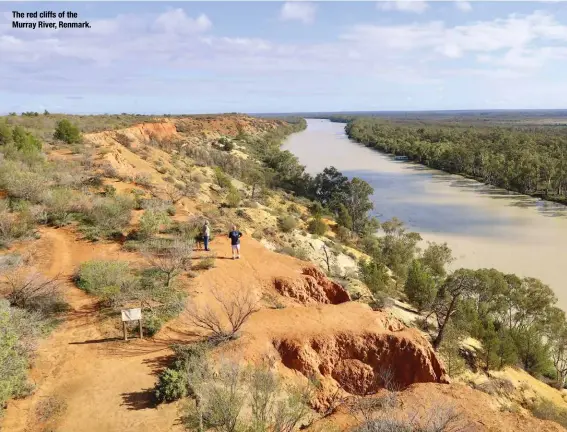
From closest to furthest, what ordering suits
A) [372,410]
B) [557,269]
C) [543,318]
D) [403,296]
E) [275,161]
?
[372,410]
[543,318]
[403,296]
[557,269]
[275,161]

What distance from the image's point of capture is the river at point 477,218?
35219 millimetres

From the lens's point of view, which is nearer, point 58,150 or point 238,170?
point 58,150

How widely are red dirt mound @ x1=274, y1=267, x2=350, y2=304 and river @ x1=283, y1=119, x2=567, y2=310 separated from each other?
18894mm

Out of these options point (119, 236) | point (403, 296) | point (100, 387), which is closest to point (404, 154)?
point (403, 296)

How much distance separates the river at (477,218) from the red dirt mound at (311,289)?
18894mm

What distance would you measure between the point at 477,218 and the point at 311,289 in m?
39.0

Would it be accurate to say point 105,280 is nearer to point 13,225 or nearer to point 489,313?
point 13,225

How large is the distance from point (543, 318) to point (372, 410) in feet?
52.7

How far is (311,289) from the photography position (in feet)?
54.3

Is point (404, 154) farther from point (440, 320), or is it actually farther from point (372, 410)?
point (372, 410)

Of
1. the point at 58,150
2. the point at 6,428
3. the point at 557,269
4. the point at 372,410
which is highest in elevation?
the point at 58,150

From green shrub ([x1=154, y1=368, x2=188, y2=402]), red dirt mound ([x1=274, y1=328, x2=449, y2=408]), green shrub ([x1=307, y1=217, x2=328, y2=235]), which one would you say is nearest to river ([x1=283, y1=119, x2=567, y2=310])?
green shrub ([x1=307, y1=217, x2=328, y2=235])

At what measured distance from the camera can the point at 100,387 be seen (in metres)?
10.2

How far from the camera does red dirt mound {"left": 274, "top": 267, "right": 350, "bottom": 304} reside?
630 inches
